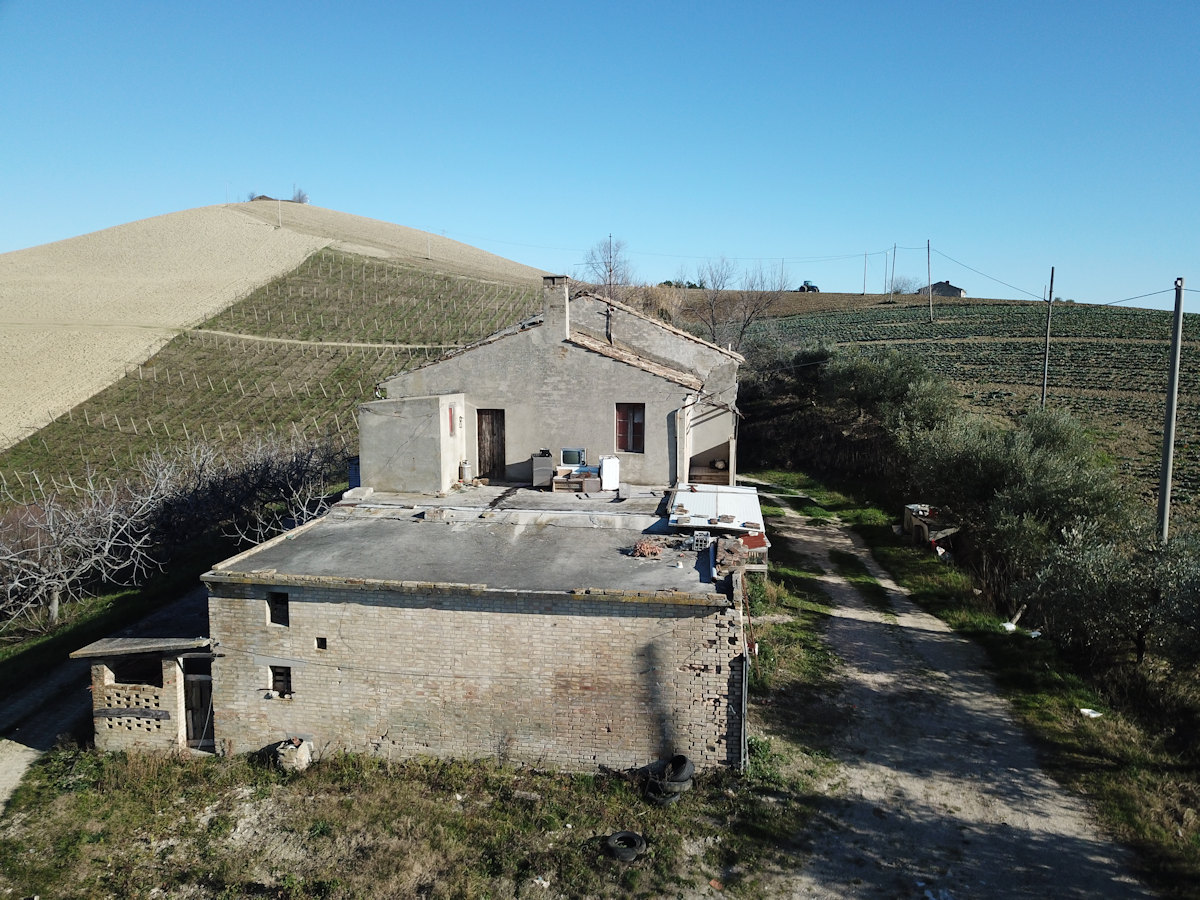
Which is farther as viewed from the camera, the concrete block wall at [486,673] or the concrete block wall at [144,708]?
the concrete block wall at [144,708]

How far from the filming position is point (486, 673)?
11.7 m

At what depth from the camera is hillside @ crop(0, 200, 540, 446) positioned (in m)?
46.3

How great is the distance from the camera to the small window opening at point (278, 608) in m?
12.1

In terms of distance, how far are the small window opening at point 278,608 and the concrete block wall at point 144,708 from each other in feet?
6.38

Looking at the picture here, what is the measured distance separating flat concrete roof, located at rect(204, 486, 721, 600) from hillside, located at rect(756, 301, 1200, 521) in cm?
1925

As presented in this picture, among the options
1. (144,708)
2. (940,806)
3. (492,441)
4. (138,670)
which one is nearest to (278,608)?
(144,708)

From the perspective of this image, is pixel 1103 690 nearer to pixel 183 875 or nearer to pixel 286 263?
pixel 183 875

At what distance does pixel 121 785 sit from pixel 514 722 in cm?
637

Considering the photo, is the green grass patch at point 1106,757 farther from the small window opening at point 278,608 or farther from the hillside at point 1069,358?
the small window opening at point 278,608

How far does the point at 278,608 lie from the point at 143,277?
70.9 m

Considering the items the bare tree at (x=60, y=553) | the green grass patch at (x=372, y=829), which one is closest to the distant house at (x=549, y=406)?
the bare tree at (x=60, y=553)

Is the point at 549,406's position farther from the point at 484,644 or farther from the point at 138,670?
the point at 138,670

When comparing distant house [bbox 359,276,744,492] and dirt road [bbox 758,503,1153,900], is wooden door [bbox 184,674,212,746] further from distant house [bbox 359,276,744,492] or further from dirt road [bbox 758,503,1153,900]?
dirt road [bbox 758,503,1153,900]

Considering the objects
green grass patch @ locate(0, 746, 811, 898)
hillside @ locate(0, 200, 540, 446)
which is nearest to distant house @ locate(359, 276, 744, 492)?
green grass patch @ locate(0, 746, 811, 898)
